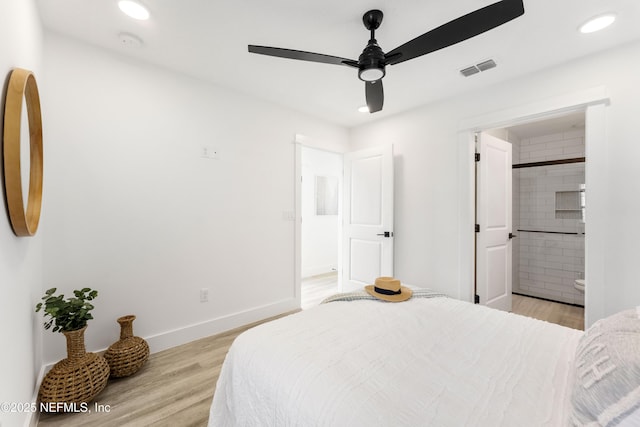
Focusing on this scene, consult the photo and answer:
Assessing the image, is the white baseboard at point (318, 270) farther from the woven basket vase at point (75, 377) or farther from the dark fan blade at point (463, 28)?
the dark fan blade at point (463, 28)

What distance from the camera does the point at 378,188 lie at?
11.3 ft

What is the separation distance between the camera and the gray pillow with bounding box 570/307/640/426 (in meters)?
0.70

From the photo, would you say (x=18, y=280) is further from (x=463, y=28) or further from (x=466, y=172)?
(x=466, y=172)

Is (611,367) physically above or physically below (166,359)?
above

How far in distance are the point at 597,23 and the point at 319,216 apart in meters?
4.24

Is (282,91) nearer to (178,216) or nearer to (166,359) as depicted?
(178,216)

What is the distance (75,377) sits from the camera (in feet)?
5.28

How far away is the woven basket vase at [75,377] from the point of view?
5.13 feet

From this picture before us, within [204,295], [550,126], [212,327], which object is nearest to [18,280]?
[204,295]

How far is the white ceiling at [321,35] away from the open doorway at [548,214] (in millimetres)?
1664

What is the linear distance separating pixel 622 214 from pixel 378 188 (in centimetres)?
209

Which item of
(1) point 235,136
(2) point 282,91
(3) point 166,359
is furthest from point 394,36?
(3) point 166,359

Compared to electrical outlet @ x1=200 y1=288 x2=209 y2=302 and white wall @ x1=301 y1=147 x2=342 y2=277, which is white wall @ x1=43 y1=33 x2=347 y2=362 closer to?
electrical outlet @ x1=200 y1=288 x2=209 y2=302

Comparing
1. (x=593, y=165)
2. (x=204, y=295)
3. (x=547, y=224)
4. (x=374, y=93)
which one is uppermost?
(x=374, y=93)
